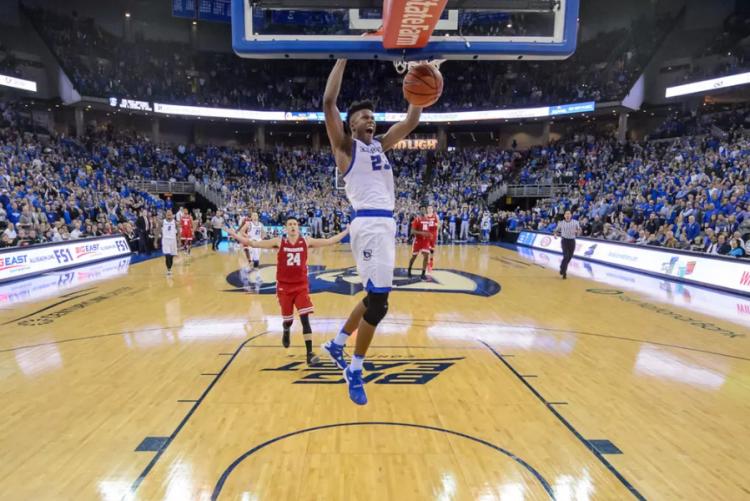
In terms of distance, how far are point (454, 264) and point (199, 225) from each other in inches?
607

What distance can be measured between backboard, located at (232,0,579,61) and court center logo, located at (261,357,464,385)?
3.38 m

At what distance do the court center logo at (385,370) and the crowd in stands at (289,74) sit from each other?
2782 centimetres

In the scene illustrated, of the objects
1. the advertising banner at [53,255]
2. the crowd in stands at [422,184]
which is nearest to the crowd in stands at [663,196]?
the crowd in stands at [422,184]

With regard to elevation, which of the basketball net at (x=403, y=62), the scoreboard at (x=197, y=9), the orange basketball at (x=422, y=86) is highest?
the scoreboard at (x=197, y=9)

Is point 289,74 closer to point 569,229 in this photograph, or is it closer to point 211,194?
point 211,194

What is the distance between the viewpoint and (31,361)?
570cm

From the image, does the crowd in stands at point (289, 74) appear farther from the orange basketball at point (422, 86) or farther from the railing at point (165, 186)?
the orange basketball at point (422, 86)

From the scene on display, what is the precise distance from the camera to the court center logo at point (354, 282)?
1076 cm

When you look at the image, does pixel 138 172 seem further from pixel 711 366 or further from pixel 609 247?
pixel 711 366

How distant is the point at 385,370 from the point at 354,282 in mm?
6493

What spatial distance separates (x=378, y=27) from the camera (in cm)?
450

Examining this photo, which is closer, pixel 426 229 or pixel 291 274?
pixel 291 274

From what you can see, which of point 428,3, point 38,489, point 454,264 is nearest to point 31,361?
point 38,489

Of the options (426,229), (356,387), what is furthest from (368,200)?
(426,229)
